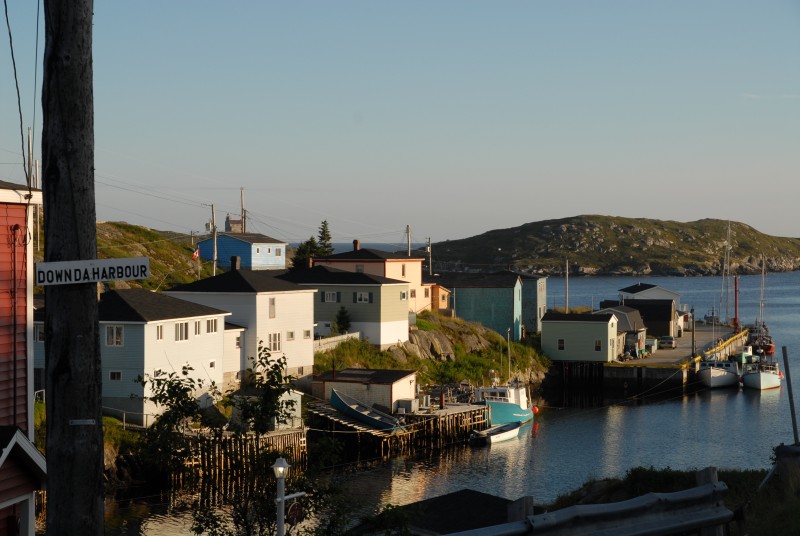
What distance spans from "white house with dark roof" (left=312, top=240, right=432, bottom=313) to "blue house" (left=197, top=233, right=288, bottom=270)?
741 cm

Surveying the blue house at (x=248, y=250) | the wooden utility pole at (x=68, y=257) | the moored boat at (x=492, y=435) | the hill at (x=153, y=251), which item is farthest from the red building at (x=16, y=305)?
the blue house at (x=248, y=250)

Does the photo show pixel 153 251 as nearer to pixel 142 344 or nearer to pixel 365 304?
pixel 365 304

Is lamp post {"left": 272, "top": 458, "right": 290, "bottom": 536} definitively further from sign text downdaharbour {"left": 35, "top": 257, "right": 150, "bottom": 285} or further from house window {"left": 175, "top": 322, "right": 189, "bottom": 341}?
house window {"left": 175, "top": 322, "right": 189, "bottom": 341}

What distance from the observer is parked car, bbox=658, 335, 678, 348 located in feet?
287

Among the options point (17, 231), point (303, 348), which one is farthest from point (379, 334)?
point (17, 231)

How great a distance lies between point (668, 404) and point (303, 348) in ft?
91.2

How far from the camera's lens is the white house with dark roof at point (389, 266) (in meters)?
69.2

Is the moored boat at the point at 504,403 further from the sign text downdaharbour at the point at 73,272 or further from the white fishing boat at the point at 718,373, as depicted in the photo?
the sign text downdaharbour at the point at 73,272

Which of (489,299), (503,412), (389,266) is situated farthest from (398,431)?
(489,299)

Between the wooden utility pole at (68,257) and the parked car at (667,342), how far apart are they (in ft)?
282

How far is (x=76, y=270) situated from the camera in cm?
591

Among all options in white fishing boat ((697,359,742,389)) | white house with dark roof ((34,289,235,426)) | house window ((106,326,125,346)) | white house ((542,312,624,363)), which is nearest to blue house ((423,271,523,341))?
white house ((542,312,624,363))

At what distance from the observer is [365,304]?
193ft

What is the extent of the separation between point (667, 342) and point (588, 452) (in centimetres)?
4361
